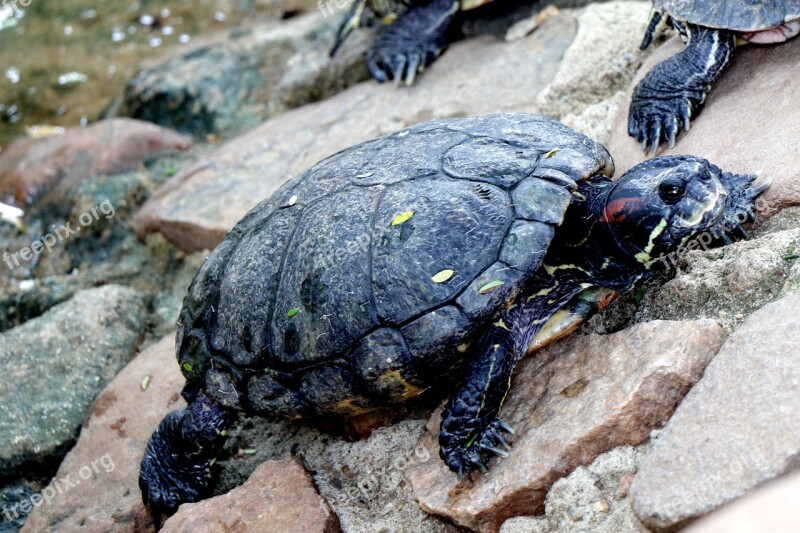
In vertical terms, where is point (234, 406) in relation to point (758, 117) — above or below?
below

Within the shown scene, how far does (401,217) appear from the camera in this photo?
3.24 m

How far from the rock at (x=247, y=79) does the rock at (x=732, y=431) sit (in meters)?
4.47

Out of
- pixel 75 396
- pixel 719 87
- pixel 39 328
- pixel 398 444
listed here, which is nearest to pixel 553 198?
pixel 398 444

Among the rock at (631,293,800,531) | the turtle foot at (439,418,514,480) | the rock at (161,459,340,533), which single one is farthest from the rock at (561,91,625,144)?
the rock at (161,459,340,533)

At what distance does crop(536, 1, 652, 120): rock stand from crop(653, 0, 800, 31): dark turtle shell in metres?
0.60

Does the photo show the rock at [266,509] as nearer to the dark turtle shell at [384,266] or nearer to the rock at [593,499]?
the dark turtle shell at [384,266]

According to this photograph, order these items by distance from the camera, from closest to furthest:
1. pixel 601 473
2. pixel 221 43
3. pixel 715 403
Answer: pixel 715 403, pixel 601 473, pixel 221 43

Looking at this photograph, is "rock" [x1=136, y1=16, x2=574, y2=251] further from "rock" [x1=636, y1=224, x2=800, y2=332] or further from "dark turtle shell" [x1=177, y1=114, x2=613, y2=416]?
"rock" [x1=636, y1=224, x2=800, y2=332]

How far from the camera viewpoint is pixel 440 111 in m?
5.32

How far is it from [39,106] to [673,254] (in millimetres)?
7325

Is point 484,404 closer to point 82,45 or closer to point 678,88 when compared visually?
point 678,88

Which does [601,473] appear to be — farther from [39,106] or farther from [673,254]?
[39,106]

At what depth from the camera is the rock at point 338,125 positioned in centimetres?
522
